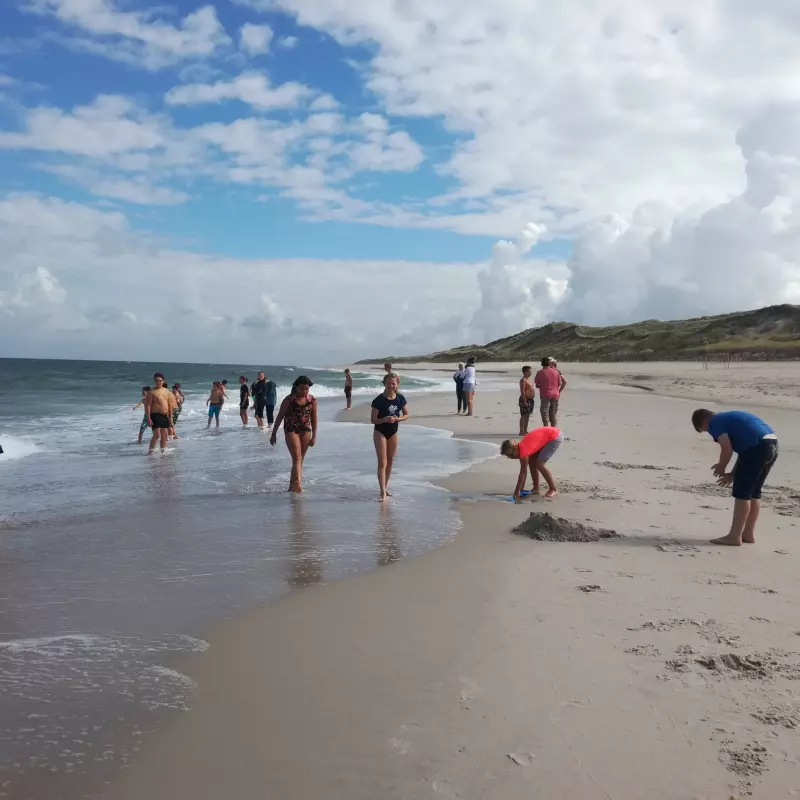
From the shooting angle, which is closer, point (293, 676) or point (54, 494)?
point (293, 676)

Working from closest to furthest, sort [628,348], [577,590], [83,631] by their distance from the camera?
[83,631] → [577,590] → [628,348]

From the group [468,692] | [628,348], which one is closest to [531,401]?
[468,692]

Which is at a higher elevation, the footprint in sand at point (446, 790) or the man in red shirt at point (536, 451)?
the man in red shirt at point (536, 451)

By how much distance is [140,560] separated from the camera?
19.8ft

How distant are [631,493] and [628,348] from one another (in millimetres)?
92787

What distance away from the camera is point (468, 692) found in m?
3.48

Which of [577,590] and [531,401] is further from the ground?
[531,401]

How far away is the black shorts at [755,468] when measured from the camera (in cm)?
631

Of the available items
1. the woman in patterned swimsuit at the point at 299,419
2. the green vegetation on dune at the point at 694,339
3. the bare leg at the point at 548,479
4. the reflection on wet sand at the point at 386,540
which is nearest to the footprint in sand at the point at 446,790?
the reflection on wet sand at the point at 386,540

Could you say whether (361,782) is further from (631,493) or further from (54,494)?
(54,494)

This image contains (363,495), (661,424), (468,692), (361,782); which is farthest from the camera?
(661,424)

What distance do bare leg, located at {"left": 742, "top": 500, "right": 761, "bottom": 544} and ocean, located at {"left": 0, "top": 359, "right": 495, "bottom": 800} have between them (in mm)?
2927

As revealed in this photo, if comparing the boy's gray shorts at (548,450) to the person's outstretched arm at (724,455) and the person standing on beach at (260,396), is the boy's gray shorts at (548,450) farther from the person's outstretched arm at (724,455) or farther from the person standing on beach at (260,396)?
the person standing on beach at (260,396)

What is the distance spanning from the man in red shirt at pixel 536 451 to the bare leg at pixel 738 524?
2.50 m
